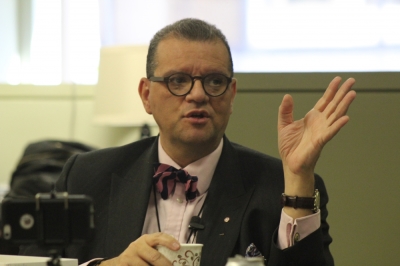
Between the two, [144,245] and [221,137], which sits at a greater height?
[221,137]

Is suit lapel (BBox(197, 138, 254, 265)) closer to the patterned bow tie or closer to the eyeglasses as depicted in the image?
the patterned bow tie

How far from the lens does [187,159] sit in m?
1.95

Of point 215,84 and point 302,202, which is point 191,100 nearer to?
point 215,84

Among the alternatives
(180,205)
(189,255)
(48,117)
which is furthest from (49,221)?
(48,117)

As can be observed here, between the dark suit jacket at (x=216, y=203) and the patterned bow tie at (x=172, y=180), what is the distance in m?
0.03

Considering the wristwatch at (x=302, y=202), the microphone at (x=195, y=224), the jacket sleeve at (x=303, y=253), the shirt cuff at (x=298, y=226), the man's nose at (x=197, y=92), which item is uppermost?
the man's nose at (x=197, y=92)

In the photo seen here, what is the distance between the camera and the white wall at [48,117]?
12.3 feet

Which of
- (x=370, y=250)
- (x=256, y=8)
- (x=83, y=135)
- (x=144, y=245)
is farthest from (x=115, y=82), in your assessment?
(x=144, y=245)

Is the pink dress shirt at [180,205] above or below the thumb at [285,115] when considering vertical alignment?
below

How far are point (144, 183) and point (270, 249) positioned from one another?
0.43 metres

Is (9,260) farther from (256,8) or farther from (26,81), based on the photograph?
(26,81)

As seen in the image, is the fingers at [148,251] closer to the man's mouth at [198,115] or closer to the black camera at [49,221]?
the black camera at [49,221]

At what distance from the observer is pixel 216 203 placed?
5.96ft

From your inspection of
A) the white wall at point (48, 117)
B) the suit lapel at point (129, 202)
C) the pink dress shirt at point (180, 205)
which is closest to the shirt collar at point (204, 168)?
the pink dress shirt at point (180, 205)
